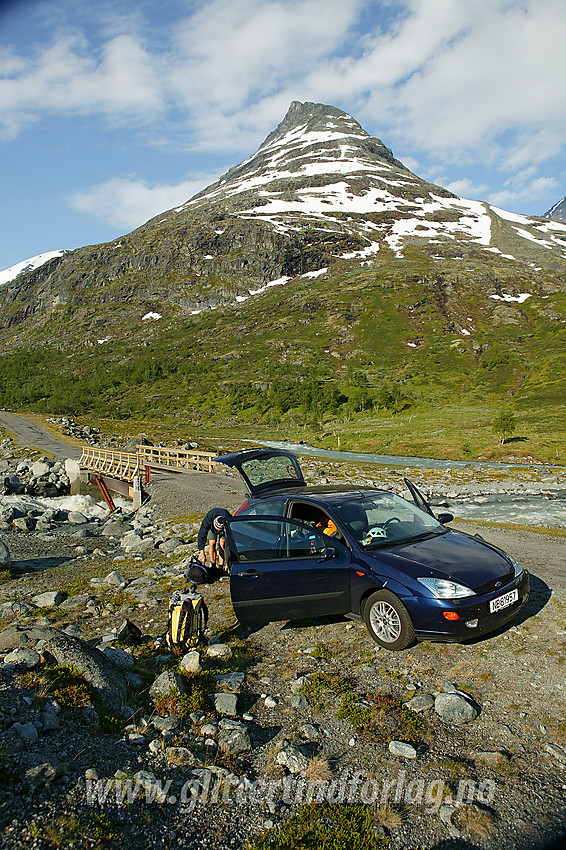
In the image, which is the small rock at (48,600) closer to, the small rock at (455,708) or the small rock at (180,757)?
the small rock at (180,757)

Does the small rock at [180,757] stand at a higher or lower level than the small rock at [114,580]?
higher

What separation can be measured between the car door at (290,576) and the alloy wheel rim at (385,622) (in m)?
0.43

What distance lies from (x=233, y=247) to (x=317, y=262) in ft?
110

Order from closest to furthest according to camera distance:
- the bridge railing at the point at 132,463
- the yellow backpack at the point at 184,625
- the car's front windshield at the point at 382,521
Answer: the yellow backpack at the point at 184,625, the car's front windshield at the point at 382,521, the bridge railing at the point at 132,463

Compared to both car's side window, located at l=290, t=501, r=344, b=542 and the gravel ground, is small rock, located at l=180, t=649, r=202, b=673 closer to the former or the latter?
the gravel ground

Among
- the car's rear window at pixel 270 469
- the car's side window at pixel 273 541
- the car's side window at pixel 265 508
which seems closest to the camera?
the car's side window at pixel 273 541

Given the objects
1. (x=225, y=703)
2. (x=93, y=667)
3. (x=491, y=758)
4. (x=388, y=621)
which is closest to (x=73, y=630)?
(x=93, y=667)

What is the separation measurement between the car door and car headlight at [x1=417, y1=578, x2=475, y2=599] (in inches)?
46.8

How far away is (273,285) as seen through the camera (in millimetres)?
163375

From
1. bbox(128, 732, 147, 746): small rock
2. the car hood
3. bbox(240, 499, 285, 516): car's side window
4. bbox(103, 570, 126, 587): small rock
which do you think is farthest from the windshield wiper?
bbox(103, 570, 126, 587): small rock

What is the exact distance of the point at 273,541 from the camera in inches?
281

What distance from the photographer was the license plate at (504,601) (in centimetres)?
597

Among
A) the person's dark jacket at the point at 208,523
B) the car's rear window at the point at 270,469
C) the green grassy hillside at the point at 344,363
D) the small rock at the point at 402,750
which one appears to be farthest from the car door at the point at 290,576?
the green grassy hillside at the point at 344,363

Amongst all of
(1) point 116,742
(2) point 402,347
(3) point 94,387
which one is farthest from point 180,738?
(3) point 94,387
